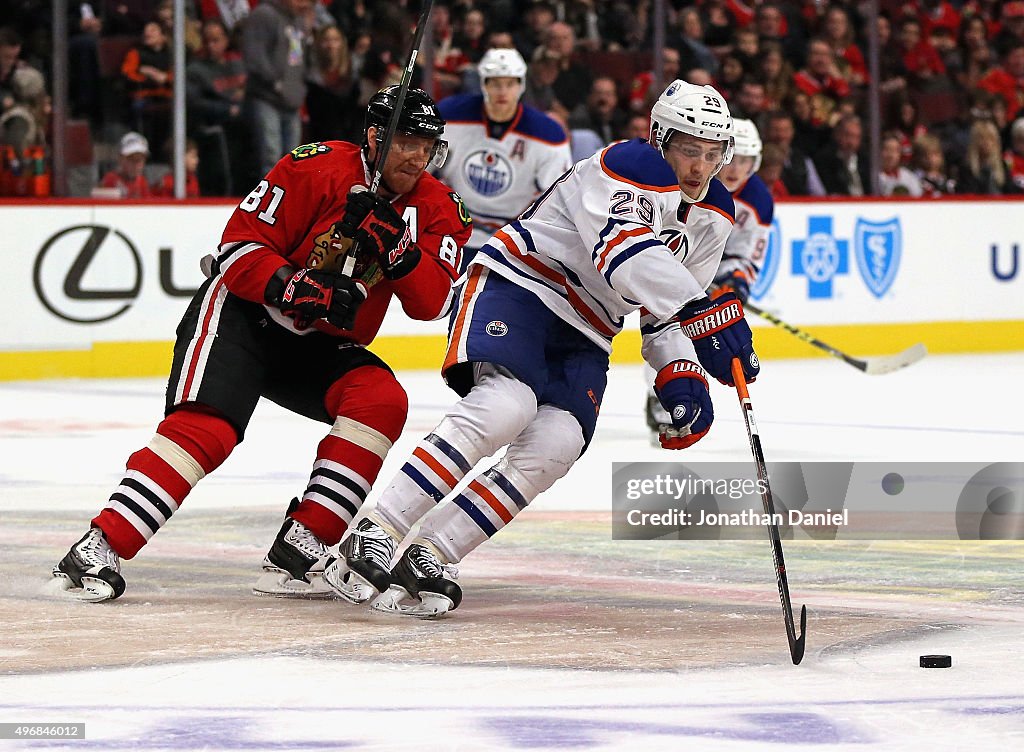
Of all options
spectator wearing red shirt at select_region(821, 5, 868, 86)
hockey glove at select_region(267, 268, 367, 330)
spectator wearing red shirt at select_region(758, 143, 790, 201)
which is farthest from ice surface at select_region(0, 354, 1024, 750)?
spectator wearing red shirt at select_region(821, 5, 868, 86)

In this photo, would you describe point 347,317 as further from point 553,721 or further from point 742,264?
point 742,264

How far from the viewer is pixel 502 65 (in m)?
7.07

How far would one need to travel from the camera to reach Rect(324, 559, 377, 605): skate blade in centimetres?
371

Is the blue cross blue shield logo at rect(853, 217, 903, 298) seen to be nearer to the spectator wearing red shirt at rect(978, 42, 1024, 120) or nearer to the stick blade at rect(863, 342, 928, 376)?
the spectator wearing red shirt at rect(978, 42, 1024, 120)

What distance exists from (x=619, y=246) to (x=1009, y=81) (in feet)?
27.3

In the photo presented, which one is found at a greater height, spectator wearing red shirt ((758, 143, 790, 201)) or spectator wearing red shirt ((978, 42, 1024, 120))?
spectator wearing red shirt ((978, 42, 1024, 120))

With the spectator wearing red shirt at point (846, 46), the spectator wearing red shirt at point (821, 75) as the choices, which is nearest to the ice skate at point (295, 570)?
the spectator wearing red shirt at point (821, 75)

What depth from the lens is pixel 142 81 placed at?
8.73 meters

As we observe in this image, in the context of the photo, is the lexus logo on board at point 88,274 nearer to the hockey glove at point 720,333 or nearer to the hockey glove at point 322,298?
the hockey glove at point 322,298

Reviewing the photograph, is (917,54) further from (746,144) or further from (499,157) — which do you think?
(746,144)

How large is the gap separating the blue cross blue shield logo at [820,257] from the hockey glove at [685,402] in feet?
21.3

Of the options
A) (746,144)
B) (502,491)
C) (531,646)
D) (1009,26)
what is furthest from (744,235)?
(1009,26)

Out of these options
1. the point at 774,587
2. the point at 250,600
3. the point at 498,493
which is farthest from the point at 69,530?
the point at 774,587

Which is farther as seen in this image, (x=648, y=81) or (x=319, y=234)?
(x=648, y=81)
